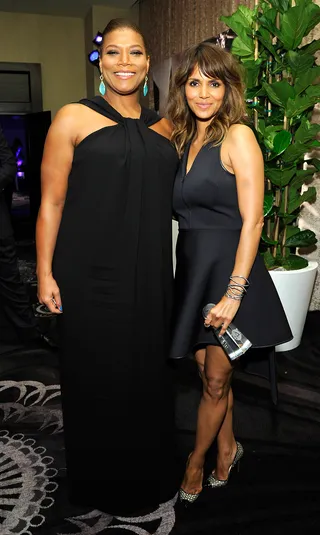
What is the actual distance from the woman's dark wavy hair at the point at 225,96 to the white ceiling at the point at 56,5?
6178 millimetres

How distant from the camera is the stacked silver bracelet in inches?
63.9

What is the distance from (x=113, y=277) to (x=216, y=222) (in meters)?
0.38

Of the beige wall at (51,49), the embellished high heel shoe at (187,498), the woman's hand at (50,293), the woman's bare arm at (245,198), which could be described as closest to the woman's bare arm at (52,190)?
the woman's hand at (50,293)

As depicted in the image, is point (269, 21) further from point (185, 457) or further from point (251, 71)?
point (185, 457)

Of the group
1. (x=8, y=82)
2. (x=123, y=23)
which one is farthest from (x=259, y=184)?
(x=8, y=82)

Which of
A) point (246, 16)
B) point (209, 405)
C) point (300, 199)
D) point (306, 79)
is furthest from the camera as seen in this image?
point (300, 199)

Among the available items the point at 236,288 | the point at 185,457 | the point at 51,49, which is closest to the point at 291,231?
Answer: the point at 185,457

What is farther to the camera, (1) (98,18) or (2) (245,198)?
(1) (98,18)

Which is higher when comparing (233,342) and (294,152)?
(294,152)

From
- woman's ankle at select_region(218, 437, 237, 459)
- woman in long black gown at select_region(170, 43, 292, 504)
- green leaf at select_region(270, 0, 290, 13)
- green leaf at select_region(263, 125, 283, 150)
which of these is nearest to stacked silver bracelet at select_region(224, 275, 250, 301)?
woman in long black gown at select_region(170, 43, 292, 504)

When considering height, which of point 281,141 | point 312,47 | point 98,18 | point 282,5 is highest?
point 98,18

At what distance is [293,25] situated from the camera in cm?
268

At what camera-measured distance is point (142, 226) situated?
1.62 metres

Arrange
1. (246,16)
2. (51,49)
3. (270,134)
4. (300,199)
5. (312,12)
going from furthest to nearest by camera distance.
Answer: (51,49) → (300,199) → (246,16) → (270,134) → (312,12)
